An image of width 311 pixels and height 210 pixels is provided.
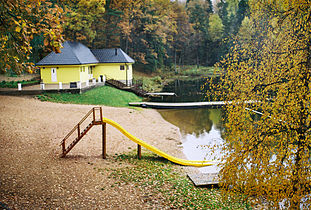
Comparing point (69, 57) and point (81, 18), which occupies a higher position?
point (81, 18)

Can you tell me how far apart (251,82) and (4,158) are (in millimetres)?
10482

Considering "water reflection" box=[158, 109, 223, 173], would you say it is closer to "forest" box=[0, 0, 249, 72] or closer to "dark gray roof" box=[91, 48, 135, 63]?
"dark gray roof" box=[91, 48, 135, 63]

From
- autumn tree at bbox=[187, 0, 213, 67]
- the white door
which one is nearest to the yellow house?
the white door

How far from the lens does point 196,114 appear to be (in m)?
26.7

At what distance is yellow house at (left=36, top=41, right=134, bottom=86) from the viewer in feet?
93.2

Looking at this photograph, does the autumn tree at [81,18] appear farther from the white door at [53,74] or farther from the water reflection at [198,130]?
the water reflection at [198,130]

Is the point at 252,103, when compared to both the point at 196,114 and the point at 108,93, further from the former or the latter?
the point at 108,93

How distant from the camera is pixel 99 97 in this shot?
28750mm

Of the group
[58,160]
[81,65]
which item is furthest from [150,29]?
[58,160]

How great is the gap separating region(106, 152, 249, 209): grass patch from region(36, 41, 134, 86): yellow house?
18.4 metres

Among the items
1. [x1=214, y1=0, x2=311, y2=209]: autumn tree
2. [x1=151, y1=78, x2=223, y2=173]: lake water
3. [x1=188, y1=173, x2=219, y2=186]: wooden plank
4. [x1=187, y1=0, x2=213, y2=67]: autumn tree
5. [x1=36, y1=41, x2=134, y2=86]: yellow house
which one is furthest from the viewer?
[x1=187, y1=0, x2=213, y2=67]: autumn tree

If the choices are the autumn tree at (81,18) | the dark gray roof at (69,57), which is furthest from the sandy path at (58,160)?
the autumn tree at (81,18)

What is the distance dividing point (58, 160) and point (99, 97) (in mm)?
17245

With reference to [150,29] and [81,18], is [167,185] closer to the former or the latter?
[81,18]
